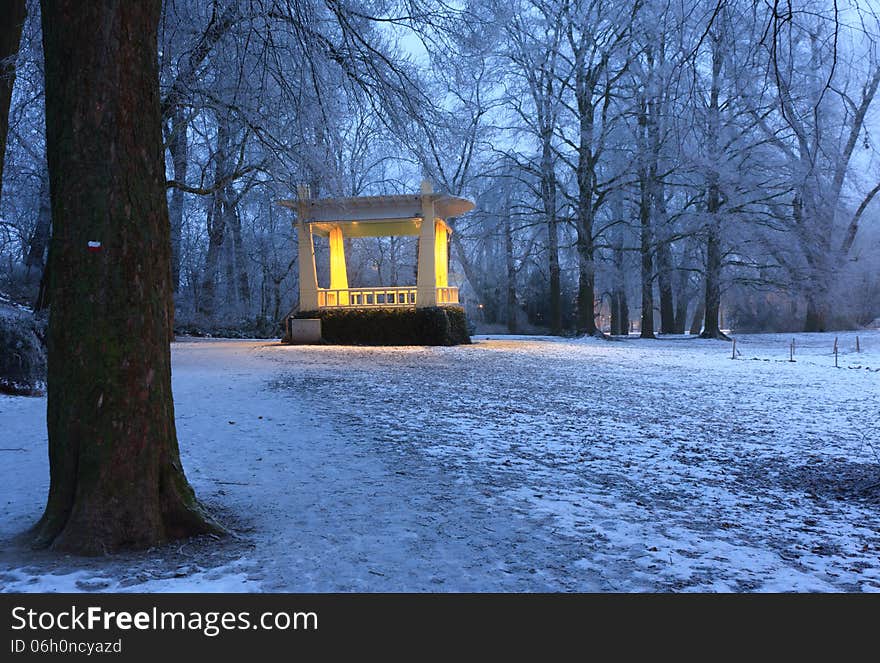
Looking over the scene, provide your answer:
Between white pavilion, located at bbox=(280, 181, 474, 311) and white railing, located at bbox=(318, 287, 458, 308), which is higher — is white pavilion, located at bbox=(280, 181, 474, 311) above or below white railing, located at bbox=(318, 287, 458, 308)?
above

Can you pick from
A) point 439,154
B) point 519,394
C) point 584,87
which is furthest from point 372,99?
point 584,87

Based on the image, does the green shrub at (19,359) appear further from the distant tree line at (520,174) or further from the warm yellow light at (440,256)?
the warm yellow light at (440,256)

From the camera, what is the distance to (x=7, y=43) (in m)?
5.55

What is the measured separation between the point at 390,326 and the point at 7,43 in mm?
12526

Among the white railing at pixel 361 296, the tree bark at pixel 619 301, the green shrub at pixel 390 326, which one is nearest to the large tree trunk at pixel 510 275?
the tree bark at pixel 619 301

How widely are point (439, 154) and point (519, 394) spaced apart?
3482mm

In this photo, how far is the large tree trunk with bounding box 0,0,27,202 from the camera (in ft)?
17.9

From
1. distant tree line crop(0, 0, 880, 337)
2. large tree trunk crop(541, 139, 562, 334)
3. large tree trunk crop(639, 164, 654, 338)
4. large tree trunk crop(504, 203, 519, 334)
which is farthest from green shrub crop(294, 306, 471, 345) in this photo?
large tree trunk crop(639, 164, 654, 338)

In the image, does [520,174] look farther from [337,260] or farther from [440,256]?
[337,260]

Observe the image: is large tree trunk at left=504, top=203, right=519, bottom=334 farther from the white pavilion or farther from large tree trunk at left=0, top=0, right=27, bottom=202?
large tree trunk at left=0, top=0, right=27, bottom=202

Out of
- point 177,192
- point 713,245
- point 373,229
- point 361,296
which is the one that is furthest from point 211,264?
point 713,245

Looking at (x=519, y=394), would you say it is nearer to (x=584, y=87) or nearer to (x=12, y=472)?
(x=12, y=472)

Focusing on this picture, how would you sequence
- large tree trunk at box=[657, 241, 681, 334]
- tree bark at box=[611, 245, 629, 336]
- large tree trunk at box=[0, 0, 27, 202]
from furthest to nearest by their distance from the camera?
tree bark at box=[611, 245, 629, 336] → large tree trunk at box=[657, 241, 681, 334] → large tree trunk at box=[0, 0, 27, 202]

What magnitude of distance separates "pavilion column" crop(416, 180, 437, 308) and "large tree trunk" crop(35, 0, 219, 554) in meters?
14.9
